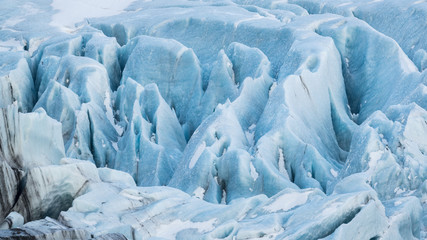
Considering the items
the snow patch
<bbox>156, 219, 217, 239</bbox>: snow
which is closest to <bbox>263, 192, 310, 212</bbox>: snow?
<bbox>156, 219, 217, 239</bbox>: snow

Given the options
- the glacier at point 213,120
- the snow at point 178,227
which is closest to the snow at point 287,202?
the glacier at point 213,120

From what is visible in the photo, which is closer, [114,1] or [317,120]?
[317,120]

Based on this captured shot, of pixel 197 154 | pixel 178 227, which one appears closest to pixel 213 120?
pixel 197 154

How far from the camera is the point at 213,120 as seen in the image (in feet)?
56.0

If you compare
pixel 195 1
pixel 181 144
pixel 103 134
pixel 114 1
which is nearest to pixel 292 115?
pixel 181 144

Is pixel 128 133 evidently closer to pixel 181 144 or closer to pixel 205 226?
pixel 181 144

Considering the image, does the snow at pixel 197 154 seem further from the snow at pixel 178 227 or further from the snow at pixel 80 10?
the snow at pixel 80 10

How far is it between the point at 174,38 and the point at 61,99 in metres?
5.85

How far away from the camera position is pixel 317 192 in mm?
10477

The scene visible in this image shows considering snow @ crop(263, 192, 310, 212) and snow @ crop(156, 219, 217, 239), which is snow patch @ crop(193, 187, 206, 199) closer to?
snow @ crop(263, 192, 310, 212)

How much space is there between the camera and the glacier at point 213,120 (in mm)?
9641

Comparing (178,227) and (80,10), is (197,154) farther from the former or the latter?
(80,10)

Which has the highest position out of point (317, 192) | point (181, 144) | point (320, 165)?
point (317, 192)

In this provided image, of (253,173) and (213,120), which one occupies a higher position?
(213,120)
